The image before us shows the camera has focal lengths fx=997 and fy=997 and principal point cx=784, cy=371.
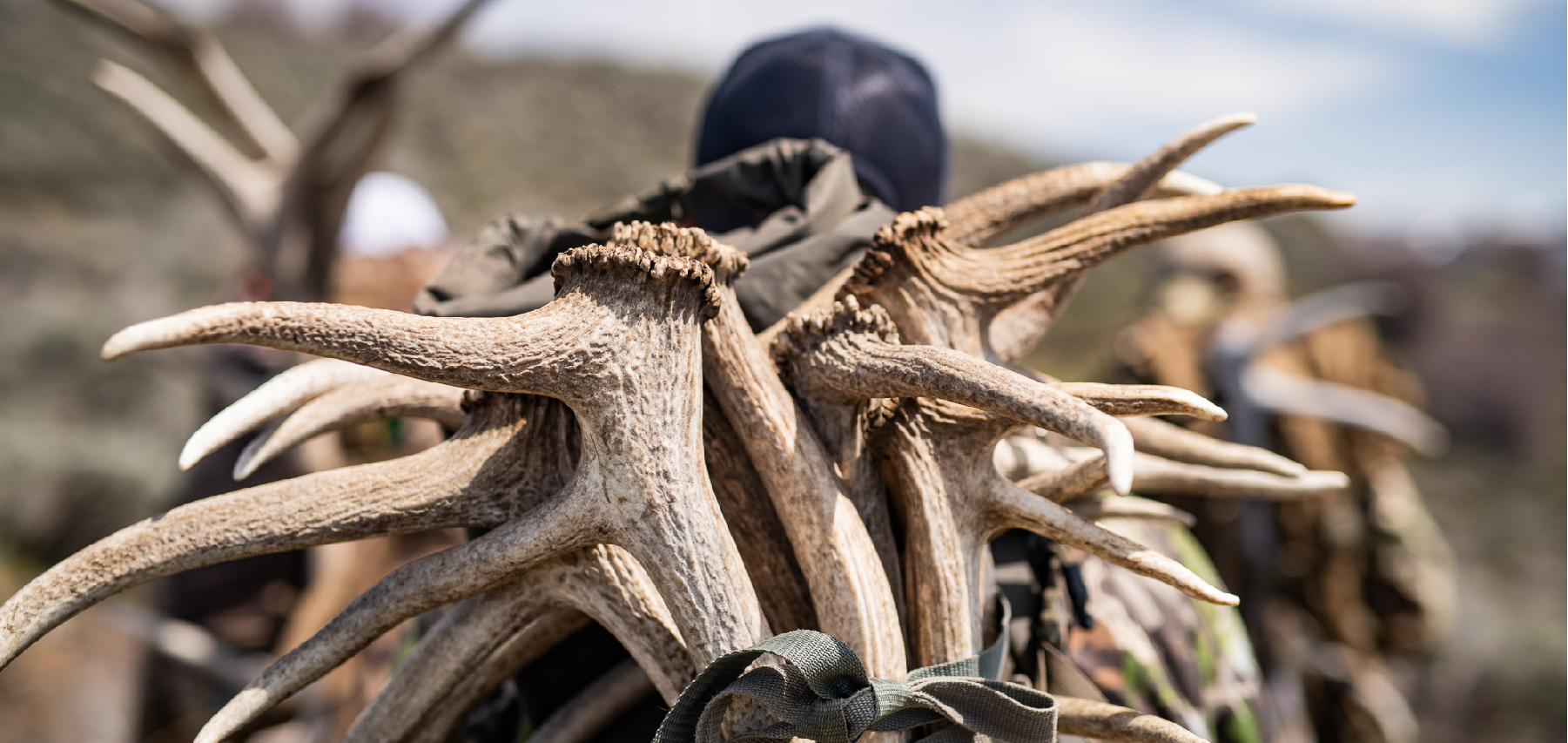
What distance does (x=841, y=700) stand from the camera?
958 millimetres

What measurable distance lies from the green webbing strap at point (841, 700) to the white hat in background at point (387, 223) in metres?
3.73

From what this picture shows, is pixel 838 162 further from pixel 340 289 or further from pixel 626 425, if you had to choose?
pixel 340 289

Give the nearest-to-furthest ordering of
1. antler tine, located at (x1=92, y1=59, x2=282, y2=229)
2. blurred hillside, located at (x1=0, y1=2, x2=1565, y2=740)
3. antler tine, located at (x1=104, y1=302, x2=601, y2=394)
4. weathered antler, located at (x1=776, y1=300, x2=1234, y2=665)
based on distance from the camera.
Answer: antler tine, located at (x1=104, y1=302, x2=601, y2=394) < weathered antler, located at (x1=776, y1=300, x2=1234, y2=665) < antler tine, located at (x1=92, y1=59, x2=282, y2=229) < blurred hillside, located at (x1=0, y1=2, x2=1565, y2=740)

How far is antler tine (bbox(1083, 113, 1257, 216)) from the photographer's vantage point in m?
1.32

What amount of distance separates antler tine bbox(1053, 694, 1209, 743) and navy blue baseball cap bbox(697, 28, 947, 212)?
37.4 inches

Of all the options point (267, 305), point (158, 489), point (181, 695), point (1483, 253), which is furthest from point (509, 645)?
point (1483, 253)

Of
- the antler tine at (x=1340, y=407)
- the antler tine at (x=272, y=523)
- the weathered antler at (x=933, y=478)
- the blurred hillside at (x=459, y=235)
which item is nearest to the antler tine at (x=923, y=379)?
the weathered antler at (x=933, y=478)

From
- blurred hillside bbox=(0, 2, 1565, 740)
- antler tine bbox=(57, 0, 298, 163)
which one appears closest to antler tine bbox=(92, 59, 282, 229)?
antler tine bbox=(57, 0, 298, 163)

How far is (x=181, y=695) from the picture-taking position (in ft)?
11.6

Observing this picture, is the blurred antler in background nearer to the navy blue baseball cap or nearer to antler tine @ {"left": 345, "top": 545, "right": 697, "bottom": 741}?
the navy blue baseball cap

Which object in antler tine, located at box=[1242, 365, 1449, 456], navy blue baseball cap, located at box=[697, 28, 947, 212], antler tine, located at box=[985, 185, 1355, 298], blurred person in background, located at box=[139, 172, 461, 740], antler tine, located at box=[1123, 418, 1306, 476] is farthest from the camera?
antler tine, located at box=[1242, 365, 1449, 456]

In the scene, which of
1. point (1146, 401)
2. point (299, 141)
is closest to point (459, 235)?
point (299, 141)

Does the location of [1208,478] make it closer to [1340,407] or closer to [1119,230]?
[1119,230]

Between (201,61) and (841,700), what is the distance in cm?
454
